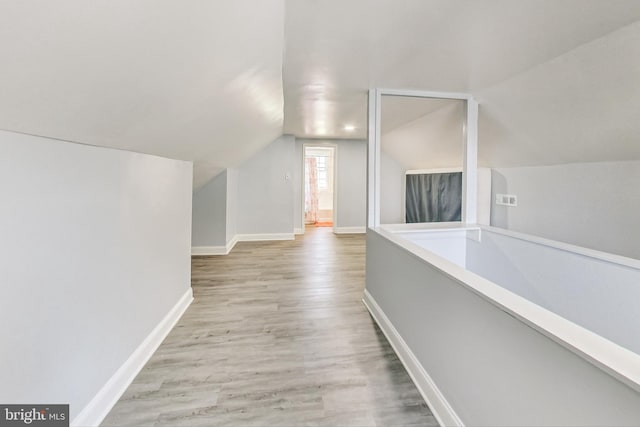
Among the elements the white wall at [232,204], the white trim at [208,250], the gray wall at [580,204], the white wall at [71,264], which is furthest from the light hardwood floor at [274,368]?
the gray wall at [580,204]

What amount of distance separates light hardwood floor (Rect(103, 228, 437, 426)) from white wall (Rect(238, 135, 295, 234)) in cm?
237

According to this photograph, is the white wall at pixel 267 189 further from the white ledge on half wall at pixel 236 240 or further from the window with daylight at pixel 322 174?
the window with daylight at pixel 322 174

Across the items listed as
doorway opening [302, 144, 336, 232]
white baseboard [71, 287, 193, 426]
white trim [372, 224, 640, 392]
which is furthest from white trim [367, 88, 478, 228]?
doorway opening [302, 144, 336, 232]

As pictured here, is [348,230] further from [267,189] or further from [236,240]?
[236,240]

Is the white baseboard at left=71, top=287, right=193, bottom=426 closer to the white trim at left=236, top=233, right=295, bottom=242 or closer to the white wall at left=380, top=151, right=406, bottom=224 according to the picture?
the white trim at left=236, top=233, right=295, bottom=242

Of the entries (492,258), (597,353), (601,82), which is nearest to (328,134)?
(492,258)

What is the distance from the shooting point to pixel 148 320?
1834mm

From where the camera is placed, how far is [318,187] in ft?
27.0

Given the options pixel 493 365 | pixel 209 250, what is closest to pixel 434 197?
pixel 209 250

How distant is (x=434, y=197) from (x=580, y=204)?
2.52 metres

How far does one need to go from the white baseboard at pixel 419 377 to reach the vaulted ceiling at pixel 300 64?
5.98 feet

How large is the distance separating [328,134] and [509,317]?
4708mm

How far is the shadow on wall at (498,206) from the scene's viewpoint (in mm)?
2917

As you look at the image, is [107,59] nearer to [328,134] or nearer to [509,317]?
[509,317]
